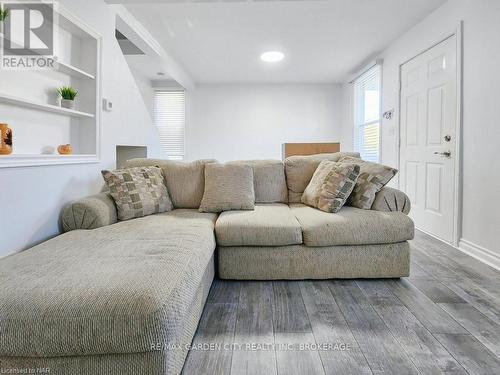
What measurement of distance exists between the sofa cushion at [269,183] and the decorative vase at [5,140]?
1716 millimetres

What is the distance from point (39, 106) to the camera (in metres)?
2.10

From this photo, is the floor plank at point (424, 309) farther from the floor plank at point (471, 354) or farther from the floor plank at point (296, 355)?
the floor plank at point (296, 355)

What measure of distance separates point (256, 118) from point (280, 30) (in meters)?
2.83

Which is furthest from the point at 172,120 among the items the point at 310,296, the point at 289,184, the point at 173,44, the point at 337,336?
the point at 337,336

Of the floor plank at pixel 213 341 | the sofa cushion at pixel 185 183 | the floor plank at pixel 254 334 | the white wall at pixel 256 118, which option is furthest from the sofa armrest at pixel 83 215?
the white wall at pixel 256 118

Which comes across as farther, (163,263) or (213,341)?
(213,341)

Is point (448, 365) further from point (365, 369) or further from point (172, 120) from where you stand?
point (172, 120)

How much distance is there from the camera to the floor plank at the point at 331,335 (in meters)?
1.36

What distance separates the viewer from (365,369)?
4.37 ft

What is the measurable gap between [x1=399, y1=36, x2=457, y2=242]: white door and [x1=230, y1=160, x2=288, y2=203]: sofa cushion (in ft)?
5.26

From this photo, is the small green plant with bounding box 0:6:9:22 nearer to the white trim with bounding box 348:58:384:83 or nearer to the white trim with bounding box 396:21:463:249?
the white trim with bounding box 396:21:463:249

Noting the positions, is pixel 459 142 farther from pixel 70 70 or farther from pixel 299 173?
pixel 70 70

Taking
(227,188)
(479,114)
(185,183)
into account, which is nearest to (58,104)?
(185,183)

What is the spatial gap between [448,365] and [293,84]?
5900 mm
